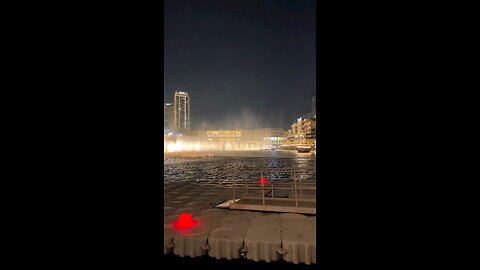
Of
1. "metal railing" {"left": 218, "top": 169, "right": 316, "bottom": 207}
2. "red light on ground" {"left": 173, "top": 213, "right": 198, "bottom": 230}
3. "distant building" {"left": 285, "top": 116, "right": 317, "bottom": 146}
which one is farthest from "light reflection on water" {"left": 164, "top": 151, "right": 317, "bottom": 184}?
"distant building" {"left": 285, "top": 116, "right": 317, "bottom": 146}

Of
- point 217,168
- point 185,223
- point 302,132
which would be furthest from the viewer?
point 302,132

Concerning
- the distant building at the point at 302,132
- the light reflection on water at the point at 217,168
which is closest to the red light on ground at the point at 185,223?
the light reflection on water at the point at 217,168

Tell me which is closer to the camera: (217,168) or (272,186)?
(272,186)

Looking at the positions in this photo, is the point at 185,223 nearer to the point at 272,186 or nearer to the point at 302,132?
the point at 272,186

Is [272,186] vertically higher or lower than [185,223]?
higher

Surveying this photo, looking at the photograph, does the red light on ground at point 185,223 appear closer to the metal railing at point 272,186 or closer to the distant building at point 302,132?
the metal railing at point 272,186

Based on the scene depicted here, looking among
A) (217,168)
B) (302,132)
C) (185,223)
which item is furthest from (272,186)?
(302,132)

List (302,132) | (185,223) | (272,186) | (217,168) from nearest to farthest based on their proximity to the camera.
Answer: (185,223) → (272,186) → (217,168) → (302,132)

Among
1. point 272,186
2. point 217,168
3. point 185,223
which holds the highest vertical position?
point 272,186

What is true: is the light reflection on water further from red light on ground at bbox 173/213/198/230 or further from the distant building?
the distant building
